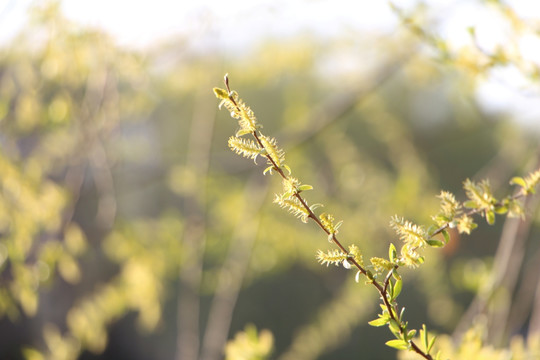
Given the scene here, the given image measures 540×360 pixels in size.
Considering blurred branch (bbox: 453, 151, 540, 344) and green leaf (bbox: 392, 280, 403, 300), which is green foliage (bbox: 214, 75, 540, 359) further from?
blurred branch (bbox: 453, 151, 540, 344)

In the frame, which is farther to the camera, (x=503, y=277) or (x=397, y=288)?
(x=503, y=277)

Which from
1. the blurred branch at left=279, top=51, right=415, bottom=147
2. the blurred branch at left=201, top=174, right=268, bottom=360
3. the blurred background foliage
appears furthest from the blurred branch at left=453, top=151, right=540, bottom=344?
the blurred branch at left=201, top=174, right=268, bottom=360

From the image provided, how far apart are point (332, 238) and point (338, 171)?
1.67 m

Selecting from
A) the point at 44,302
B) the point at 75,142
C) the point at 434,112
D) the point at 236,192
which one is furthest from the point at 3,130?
the point at 44,302

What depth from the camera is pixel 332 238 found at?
1.10ft

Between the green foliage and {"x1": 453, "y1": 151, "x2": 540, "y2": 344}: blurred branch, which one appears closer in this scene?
the green foliage

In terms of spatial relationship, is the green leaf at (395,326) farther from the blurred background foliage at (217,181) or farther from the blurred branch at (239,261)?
the blurred branch at (239,261)

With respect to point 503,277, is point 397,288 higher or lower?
lower

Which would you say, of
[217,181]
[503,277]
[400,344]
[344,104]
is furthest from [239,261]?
[400,344]

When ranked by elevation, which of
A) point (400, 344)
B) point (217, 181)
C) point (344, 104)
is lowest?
point (400, 344)

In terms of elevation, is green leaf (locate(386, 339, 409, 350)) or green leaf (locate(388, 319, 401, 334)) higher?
green leaf (locate(388, 319, 401, 334))

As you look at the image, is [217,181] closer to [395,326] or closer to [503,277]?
[503,277]

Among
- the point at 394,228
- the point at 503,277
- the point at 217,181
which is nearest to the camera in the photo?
the point at 394,228

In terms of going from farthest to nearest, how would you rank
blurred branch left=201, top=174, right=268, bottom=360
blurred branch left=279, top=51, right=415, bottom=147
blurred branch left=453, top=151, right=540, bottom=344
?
blurred branch left=201, top=174, right=268, bottom=360, blurred branch left=279, top=51, right=415, bottom=147, blurred branch left=453, top=151, right=540, bottom=344
